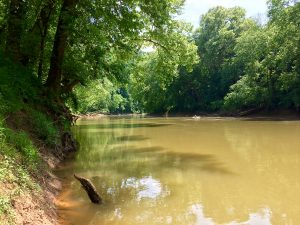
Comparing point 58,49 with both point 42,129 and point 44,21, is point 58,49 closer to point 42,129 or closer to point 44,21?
point 44,21

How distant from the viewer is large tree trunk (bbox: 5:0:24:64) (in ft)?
44.5

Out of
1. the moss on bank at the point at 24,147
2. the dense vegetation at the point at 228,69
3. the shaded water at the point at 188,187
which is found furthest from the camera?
the dense vegetation at the point at 228,69

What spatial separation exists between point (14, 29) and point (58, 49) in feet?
6.07

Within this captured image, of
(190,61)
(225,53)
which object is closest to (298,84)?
(225,53)

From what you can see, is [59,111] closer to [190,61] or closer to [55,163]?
[55,163]

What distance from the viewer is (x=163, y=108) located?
225ft

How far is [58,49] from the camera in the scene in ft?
48.5

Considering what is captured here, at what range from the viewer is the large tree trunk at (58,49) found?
14.1m

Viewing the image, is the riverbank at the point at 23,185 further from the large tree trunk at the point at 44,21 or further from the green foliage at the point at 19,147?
the large tree trunk at the point at 44,21

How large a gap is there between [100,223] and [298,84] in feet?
131

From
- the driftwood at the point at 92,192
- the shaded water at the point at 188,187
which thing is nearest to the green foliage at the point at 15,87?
the shaded water at the point at 188,187

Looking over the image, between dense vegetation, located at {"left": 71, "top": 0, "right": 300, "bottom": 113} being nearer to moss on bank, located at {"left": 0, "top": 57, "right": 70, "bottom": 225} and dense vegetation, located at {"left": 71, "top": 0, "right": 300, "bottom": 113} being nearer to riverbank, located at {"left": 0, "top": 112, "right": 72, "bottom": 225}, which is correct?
moss on bank, located at {"left": 0, "top": 57, "right": 70, "bottom": 225}

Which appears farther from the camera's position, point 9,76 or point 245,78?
point 245,78

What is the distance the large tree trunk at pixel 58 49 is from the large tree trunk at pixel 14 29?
1436mm
